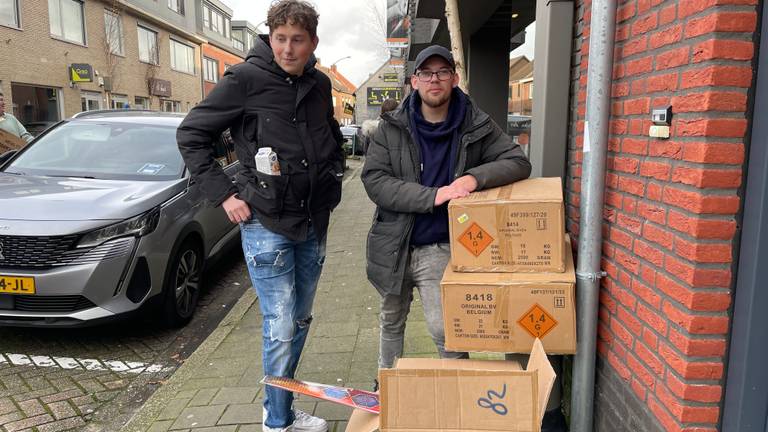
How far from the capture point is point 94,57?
2288 cm

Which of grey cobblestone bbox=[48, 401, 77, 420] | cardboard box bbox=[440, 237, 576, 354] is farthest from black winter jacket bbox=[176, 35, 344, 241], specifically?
grey cobblestone bbox=[48, 401, 77, 420]

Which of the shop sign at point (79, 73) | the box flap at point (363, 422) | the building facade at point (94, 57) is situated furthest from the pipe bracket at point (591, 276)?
the shop sign at point (79, 73)

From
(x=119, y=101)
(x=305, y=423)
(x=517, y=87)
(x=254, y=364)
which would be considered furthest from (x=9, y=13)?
(x=305, y=423)

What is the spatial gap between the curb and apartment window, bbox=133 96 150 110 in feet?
79.0

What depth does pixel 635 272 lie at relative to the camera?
199 cm

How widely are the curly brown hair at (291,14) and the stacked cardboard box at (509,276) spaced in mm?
987

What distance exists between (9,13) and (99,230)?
18.6 m

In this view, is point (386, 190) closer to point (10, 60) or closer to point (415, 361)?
point (415, 361)

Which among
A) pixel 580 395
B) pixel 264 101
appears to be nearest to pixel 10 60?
pixel 264 101

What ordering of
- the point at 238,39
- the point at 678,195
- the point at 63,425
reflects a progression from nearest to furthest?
the point at 678,195 → the point at 63,425 → the point at 238,39

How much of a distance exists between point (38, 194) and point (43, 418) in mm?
1636

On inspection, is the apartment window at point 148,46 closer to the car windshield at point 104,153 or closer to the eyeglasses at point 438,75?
the car windshield at point 104,153

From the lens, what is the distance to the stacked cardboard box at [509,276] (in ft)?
7.13

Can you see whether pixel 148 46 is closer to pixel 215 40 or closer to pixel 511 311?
pixel 215 40
